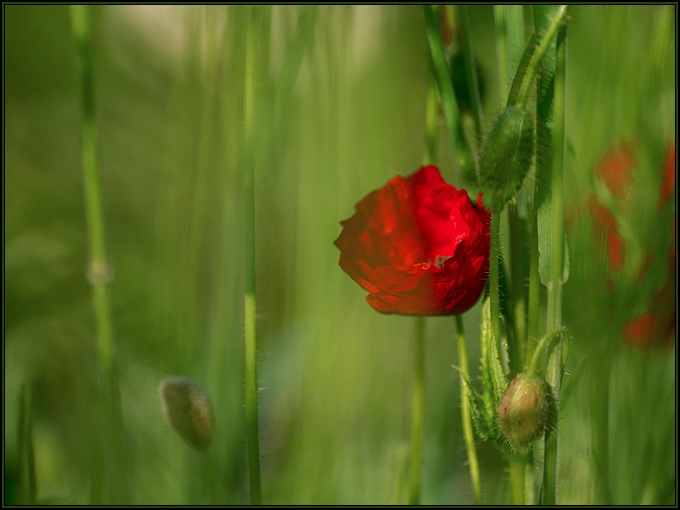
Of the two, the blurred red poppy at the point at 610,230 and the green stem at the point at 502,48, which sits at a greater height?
the green stem at the point at 502,48

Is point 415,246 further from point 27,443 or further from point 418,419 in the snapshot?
point 27,443

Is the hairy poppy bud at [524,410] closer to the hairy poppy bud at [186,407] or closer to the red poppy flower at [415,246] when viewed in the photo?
the red poppy flower at [415,246]

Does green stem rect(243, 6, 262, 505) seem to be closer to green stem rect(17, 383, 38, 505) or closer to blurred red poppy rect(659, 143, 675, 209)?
green stem rect(17, 383, 38, 505)

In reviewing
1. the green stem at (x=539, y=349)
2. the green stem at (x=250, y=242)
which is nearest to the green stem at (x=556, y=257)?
the green stem at (x=539, y=349)

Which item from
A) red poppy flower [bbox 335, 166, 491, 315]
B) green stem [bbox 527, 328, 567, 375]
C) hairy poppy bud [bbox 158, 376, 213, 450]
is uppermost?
red poppy flower [bbox 335, 166, 491, 315]

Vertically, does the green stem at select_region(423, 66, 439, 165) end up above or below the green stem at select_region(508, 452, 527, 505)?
above

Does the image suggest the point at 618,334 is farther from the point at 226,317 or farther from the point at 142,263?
the point at 142,263

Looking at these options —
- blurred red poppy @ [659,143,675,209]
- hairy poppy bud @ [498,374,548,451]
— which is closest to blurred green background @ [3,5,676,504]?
blurred red poppy @ [659,143,675,209]
